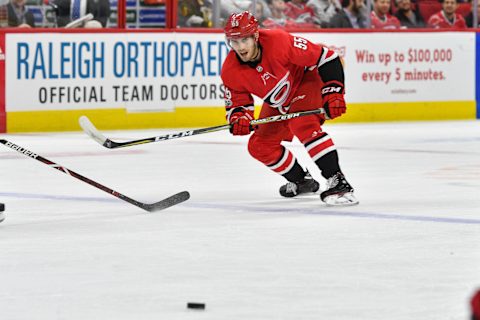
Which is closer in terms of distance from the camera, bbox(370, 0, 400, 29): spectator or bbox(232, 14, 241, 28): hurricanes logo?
bbox(232, 14, 241, 28): hurricanes logo

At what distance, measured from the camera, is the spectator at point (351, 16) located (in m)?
12.5

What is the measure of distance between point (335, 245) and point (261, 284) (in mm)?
929

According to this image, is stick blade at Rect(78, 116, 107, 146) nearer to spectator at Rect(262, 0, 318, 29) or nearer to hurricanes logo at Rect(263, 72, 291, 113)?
hurricanes logo at Rect(263, 72, 291, 113)

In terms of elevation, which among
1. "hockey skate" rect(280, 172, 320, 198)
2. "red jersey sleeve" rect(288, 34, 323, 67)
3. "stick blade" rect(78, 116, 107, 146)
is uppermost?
"red jersey sleeve" rect(288, 34, 323, 67)

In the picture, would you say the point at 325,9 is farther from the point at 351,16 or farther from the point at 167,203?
the point at 167,203

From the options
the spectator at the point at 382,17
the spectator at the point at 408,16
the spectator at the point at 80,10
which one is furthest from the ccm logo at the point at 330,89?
the spectator at the point at 408,16

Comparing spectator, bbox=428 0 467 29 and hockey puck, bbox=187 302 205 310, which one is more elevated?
spectator, bbox=428 0 467 29

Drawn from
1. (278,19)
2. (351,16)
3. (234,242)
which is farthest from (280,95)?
(351,16)

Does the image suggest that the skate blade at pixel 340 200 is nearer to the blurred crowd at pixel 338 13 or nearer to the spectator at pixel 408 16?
the blurred crowd at pixel 338 13

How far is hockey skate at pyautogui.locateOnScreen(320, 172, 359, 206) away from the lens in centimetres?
627

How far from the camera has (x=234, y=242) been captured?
16.7 feet

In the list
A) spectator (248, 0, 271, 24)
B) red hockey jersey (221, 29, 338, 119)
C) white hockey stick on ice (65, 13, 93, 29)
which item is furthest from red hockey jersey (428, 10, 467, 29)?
red hockey jersey (221, 29, 338, 119)

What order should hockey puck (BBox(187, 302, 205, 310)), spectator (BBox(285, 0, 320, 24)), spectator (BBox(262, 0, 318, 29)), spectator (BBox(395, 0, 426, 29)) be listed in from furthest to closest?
spectator (BBox(395, 0, 426, 29))
spectator (BBox(285, 0, 320, 24))
spectator (BBox(262, 0, 318, 29))
hockey puck (BBox(187, 302, 205, 310))

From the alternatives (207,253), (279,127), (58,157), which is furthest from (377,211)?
(58,157)
